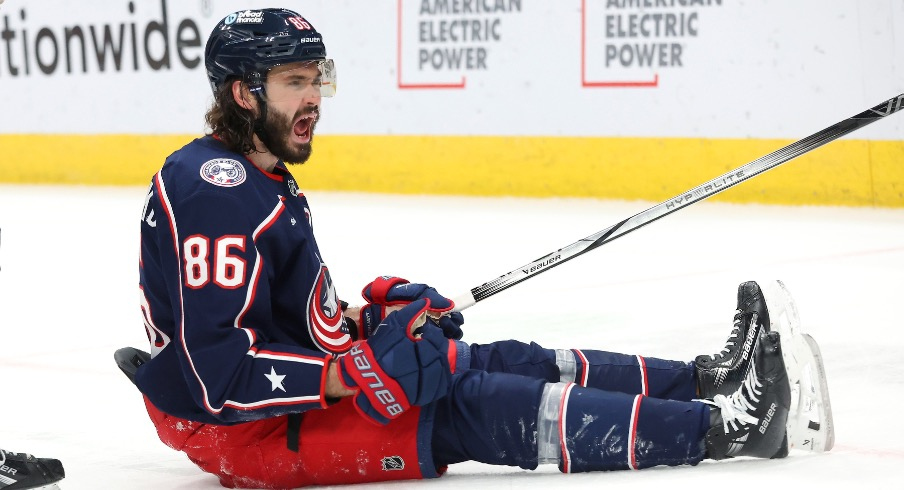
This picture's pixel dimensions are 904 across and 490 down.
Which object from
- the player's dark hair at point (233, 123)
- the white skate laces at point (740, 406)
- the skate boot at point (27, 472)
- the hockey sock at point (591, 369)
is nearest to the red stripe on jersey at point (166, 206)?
the player's dark hair at point (233, 123)

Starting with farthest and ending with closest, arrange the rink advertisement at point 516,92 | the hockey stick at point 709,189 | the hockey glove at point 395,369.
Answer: the rink advertisement at point 516,92, the hockey stick at point 709,189, the hockey glove at point 395,369

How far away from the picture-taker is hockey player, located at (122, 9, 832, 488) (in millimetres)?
1956

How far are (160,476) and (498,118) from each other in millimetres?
5739

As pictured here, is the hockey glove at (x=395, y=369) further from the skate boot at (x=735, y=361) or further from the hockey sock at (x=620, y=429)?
the skate boot at (x=735, y=361)

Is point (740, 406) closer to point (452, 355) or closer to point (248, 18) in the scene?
point (452, 355)

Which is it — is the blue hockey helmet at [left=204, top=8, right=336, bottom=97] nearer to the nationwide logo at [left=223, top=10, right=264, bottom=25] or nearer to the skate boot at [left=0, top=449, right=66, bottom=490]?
the nationwide logo at [left=223, top=10, right=264, bottom=25]

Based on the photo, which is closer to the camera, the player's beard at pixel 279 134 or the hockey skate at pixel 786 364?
the hockey skate at pixel 786 364

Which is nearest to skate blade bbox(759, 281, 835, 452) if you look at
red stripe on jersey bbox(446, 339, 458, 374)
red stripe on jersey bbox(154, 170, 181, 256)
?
red stripe on jersey bbox(446, 339, 458, 374)

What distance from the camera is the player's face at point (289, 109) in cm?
216

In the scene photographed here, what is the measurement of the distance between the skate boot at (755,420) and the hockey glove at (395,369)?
1.41 feet

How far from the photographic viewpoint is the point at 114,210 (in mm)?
7707

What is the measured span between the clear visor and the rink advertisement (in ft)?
16.1

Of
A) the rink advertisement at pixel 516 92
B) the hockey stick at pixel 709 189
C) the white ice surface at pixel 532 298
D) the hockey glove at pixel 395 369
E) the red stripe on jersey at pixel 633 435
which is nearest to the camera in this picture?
the hockey glove at pixel 395 369

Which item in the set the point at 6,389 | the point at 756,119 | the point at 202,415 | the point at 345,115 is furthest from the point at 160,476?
the point at 345,115
